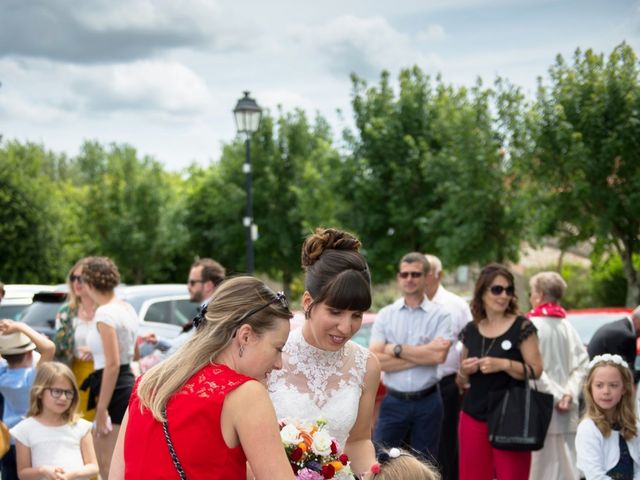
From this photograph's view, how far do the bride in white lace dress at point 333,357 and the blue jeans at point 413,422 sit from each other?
3.00 m

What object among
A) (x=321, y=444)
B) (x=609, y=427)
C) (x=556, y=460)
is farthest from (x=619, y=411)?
(x=321, y=444)

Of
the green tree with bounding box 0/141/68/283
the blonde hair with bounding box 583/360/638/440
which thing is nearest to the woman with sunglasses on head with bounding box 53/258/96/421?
the blonde hair with bounding box 583/360/638/440

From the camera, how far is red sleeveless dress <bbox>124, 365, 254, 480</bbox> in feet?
8.51

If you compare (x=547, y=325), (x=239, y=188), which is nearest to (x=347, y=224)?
(x=239, y=188)

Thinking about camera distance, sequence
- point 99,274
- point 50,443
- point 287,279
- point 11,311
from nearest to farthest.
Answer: point 50,443 < point 99,274 < point 11,311 < point 287,279

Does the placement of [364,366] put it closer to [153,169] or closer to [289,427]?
[289,427]

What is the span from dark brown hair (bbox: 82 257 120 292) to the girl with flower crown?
12.3ft

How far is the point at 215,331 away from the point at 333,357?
1.38 metres

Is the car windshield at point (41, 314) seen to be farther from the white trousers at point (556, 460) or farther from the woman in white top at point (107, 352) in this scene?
the white trousers at point (556, 460)

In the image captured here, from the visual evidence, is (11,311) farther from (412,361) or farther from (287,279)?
(287,279)

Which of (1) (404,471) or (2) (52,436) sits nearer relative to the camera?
(1) (404,471)

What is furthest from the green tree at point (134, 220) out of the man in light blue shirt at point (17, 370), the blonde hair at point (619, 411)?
the blonde hair at point (619, 411)

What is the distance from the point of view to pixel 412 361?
22.6 feet

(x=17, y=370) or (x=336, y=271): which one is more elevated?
(x=336, y=271)
